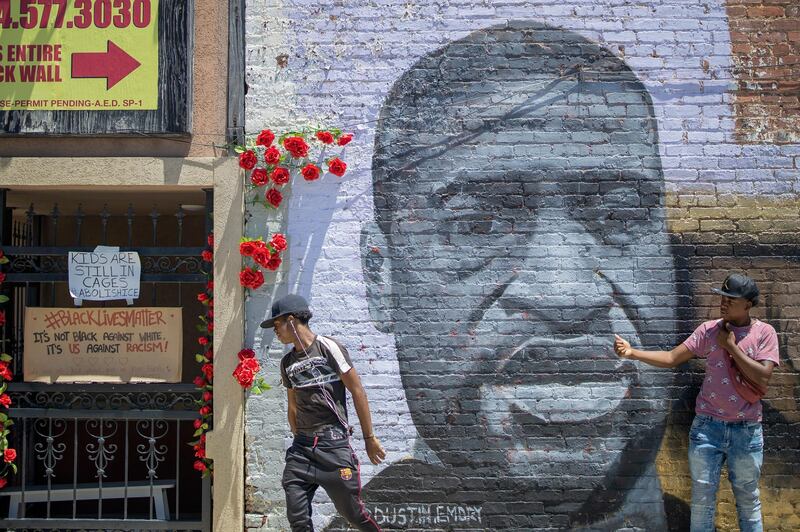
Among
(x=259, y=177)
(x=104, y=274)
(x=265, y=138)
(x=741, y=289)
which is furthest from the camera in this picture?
(x=104, y=274)

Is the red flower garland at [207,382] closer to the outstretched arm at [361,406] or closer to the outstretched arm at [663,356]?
the outstretched arm at [361,406]

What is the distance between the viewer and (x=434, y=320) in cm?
546

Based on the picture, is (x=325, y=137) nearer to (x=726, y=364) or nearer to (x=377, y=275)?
(x=377, y=275)

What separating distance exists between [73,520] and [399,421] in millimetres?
2412

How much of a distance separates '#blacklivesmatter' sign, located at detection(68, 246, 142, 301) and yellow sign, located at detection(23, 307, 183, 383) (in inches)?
4.5

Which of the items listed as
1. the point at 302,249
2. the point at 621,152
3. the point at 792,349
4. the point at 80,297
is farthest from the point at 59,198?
the point at 792,349

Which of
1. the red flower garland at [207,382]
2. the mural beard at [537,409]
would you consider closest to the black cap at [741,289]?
the mural beard at [537,409]

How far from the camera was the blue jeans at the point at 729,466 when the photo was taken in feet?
16.0

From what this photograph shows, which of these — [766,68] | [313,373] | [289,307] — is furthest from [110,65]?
[766,68]

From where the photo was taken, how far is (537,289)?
5.45m

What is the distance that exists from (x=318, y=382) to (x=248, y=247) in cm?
126

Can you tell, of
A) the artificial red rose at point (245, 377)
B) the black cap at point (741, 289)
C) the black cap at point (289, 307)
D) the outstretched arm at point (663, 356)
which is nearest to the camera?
the black cap at point (289, 307)

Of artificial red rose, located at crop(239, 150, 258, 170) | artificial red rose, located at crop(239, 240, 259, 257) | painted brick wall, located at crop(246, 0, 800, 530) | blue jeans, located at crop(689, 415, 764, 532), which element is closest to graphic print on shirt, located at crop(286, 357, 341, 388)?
painted brick wall, located at crop(246, 0, 800, 530)

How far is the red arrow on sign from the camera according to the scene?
5.52 meters
